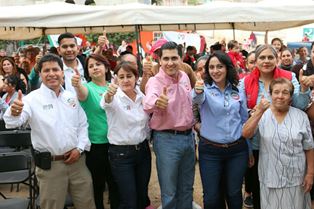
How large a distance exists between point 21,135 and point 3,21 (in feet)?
4.75

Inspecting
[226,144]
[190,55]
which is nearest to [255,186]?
[226,144]

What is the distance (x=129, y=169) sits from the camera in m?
3.71

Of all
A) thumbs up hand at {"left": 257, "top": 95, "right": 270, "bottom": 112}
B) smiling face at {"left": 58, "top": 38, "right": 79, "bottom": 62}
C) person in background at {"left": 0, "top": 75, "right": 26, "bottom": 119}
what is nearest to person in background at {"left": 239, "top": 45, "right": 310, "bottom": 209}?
thumbs up hand at {"left": 257, "top": 95, "right": 270, "bottom": 112}

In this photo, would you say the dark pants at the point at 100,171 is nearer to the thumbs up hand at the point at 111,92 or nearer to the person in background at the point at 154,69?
the thumbs up hand at the point at 111,92

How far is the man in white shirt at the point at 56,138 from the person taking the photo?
11.1 ft

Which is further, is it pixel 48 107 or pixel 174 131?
pixel 174 131

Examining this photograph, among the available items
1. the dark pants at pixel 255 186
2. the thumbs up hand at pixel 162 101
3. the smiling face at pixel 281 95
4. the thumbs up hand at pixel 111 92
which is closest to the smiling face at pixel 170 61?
the thumbs up hand at pixel 162 101

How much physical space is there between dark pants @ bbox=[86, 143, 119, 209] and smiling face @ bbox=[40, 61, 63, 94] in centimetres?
73

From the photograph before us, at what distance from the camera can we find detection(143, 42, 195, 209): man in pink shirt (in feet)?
11.8

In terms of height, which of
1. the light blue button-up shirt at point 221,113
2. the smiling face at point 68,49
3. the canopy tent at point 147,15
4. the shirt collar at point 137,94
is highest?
the canopy tent at point 147,15

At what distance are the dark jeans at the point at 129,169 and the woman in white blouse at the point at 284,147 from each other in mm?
998

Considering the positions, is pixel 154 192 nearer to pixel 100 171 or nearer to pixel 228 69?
pixel 100 171

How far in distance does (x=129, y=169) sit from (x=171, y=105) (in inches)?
28.5

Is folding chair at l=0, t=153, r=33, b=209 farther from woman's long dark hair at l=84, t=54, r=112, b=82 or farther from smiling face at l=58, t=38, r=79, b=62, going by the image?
smiling face at l=58, t=38, r=79, b=62
